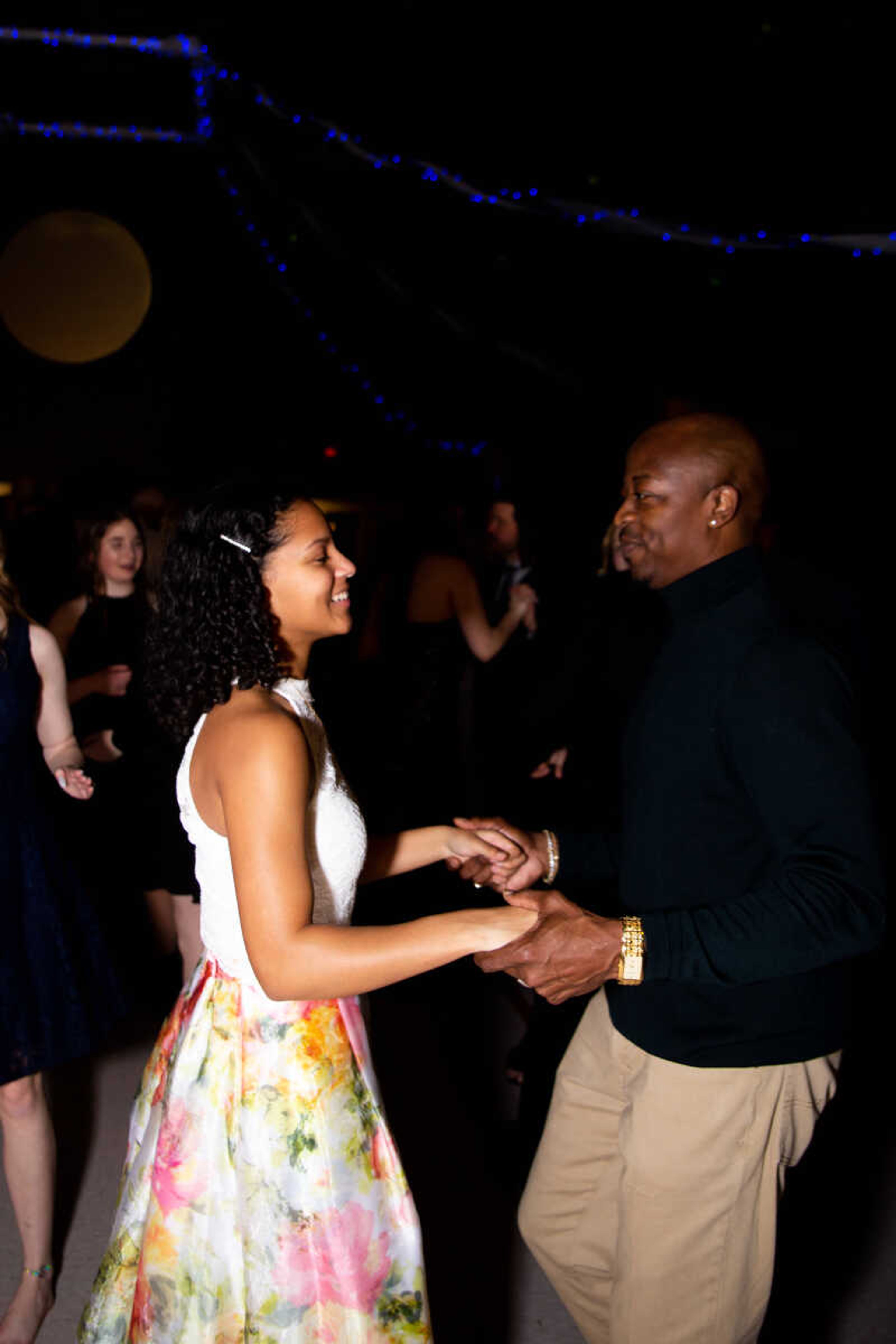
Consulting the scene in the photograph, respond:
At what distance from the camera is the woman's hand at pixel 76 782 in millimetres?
2242

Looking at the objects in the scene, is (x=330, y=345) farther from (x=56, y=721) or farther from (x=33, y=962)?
(x=33, y=962)

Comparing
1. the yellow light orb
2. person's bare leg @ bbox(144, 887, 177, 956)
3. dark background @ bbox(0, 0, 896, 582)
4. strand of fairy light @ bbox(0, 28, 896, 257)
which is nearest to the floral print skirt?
person's bare leg @ bbox(144, 887, 177, 956)

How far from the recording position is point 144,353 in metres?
7.18

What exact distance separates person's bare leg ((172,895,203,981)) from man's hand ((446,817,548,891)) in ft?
4.49

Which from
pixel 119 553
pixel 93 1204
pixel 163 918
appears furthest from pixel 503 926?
pixel 163 918

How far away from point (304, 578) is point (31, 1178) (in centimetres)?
139

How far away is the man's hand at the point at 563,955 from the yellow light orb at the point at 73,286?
569 cm

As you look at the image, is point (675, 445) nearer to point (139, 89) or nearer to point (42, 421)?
point (139, 89)

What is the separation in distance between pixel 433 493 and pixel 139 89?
11.3 ft

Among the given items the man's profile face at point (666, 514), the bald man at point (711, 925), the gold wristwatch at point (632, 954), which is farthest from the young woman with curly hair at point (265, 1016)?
the man's profile face at point (666, 514)

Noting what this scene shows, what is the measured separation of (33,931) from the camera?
2072 millimetres

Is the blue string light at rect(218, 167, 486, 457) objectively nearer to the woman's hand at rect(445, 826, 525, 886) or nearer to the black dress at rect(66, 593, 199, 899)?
the black dress at rect(66, 593, 199, 899)

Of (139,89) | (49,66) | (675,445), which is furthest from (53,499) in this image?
(675,445)

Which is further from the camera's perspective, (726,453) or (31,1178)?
(31,1178)
